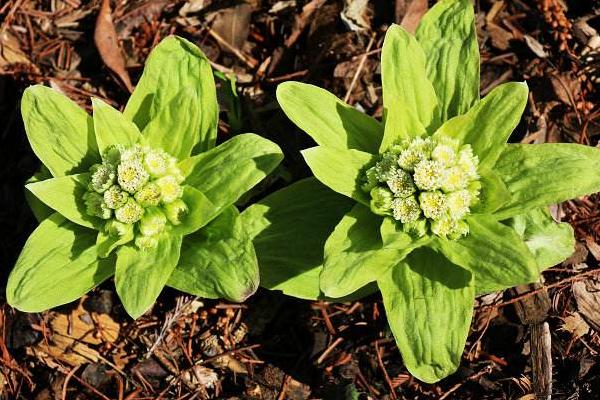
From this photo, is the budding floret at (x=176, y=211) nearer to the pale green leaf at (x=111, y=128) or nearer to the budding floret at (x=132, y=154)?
the budding floret at (x=132, y=154)

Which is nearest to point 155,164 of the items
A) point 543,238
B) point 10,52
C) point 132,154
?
point 132,154

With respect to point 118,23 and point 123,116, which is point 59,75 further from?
point 123,116

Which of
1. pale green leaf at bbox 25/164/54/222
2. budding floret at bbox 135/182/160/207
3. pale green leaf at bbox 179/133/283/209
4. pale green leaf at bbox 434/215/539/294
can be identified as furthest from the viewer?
pale green leaf at bbox 25/164/54/222

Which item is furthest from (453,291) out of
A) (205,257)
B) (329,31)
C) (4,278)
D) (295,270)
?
(4,278)

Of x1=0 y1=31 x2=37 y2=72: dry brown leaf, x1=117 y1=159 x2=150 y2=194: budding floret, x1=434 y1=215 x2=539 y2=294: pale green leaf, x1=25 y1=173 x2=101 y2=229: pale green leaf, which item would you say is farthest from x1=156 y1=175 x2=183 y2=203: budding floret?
x1=0 y1=31 x2=37 y2=72: dry brown leaf

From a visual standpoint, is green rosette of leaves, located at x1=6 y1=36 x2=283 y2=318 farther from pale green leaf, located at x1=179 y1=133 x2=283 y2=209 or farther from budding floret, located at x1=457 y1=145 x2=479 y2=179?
Answer: budding floret, located at x1=457 y1=145 x2=479 y2=179

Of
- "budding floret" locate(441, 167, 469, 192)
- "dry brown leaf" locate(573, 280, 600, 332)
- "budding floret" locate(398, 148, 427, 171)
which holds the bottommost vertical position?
"dry brown leaf" locate(573, 280, 600, 332)
